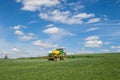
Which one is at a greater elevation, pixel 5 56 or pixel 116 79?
pixel 5 56

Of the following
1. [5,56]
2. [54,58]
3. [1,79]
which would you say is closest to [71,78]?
[1,79]

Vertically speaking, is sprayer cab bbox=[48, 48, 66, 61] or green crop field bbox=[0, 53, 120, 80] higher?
sprayer cab bbox=[48, 48, 66, 61]

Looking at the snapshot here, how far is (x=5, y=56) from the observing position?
3863 inches

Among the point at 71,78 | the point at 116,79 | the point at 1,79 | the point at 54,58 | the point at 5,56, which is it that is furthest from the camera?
the point at 5,56

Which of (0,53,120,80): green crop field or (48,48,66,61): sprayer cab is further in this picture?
(48,48,66,61): sprayer cab

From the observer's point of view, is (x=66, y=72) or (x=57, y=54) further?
(x=57, y=54)

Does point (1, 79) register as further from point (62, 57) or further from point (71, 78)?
point (62, 57)

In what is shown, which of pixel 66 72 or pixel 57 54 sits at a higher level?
pixel 57 54

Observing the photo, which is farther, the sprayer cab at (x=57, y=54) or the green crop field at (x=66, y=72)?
the sprayer cab at (x=57, y=54)

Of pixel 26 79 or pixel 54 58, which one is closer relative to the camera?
pixel 26 79

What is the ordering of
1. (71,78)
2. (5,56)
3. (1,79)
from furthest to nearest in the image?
(5,56) → (1,79) → (71,78)

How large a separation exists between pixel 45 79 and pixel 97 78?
3.76 metres

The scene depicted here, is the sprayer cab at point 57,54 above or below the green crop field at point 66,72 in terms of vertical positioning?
above

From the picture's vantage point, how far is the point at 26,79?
747 inches
